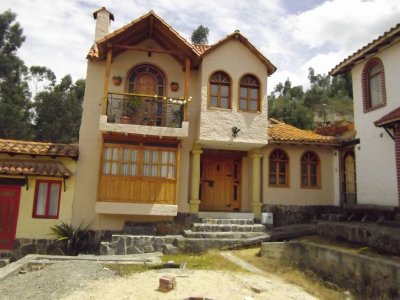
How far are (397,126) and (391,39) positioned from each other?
125 inches

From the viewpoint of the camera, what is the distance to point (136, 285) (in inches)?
280

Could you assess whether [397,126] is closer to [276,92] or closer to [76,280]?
[76,280]

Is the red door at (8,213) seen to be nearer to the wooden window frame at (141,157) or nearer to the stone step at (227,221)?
the wooden window frame at (141,157)

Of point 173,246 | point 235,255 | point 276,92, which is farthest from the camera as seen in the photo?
point 276,92

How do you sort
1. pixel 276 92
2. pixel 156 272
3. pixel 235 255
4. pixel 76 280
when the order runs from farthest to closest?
pixel 276 92 → pixel 235 255 → pixel 156 272 → pixel 76 280

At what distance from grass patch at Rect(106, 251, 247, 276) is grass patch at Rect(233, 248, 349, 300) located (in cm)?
86

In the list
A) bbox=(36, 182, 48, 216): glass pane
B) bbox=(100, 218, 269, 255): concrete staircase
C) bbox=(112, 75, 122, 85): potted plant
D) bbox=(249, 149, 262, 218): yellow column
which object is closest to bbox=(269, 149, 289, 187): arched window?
bbox=(249, 149, 262, 218): yellow column

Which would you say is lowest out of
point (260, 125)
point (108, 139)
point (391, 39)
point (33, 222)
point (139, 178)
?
point (33, 222)

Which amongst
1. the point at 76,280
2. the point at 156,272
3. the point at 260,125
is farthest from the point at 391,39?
the point at 76,280

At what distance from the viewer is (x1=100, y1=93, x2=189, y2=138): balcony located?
12250 millimetres

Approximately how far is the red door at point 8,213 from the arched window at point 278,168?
34.2ft

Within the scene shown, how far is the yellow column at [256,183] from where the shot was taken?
14.1m

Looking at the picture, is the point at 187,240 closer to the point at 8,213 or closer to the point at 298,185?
the point at 298,185

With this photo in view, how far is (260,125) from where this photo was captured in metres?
13.8
